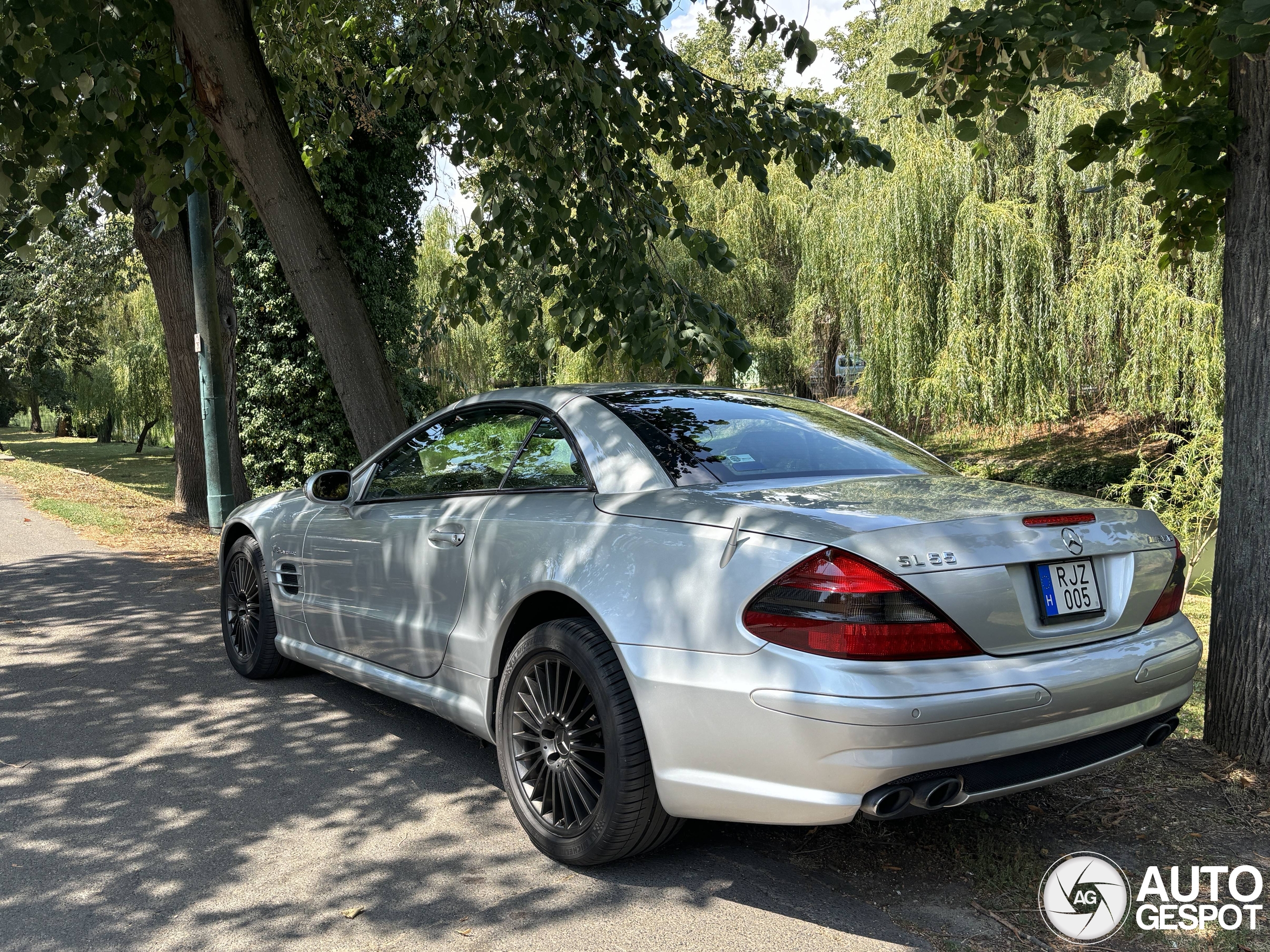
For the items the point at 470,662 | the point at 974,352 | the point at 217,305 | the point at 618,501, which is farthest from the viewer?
the point at 974,352

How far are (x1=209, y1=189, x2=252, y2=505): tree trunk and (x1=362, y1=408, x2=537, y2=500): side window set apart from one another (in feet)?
27.2

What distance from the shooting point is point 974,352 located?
17922mm

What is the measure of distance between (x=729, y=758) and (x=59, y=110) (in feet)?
17.6

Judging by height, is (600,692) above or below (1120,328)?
below

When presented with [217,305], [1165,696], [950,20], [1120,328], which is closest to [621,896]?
[1165,696]

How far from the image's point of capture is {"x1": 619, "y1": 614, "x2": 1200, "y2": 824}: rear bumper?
2773 mm

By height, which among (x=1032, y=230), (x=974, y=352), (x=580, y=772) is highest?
(x=1032, y=230)

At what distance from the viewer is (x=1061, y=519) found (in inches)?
124

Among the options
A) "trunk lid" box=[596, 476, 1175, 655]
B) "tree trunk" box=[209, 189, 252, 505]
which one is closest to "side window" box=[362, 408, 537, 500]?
"trunk lid" box=[596, 476, 1175, 655]

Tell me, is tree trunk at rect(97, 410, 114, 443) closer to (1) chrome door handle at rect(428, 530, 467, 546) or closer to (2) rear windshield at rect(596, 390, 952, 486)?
(1) chrome door handle at rect(428, 530, 467, 546)

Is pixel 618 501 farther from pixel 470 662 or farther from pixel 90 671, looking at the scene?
pixel 90 671

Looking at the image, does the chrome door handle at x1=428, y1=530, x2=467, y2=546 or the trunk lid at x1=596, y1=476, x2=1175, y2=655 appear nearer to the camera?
the trunk lid at x1=596, y1=476, x2=1175, y2=655

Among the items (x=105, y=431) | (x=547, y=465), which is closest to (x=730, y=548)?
(x=547, y=465)

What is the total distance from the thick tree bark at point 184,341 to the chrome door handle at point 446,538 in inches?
380
